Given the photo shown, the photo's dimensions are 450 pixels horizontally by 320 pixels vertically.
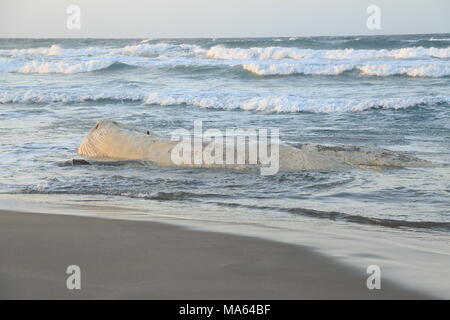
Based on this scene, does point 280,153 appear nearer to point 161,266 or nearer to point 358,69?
point 161,266

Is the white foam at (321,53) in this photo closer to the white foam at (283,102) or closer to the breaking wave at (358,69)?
the breaking wave at (358,69)

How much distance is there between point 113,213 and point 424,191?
306cm

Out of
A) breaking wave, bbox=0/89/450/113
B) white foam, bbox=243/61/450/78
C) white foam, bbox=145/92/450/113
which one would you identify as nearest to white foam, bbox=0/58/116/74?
white foam, bbox=243/61/450/78

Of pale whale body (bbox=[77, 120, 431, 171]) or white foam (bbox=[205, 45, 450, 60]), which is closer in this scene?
pale whale body (bbox=[77, 120, 431, 171])

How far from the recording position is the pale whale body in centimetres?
792

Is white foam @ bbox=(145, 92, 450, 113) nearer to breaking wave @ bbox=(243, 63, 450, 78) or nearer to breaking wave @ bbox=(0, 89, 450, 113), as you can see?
breaking wave @ bbox=(0, 89, 450, 113)

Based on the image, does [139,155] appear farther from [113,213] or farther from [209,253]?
[209,253]

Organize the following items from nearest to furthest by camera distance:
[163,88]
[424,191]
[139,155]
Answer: [424,191]
[139,155]
[163,88]

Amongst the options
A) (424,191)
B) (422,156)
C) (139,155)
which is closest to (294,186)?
(424,191)

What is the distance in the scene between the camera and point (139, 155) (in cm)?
827

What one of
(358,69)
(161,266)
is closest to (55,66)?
(358,69)

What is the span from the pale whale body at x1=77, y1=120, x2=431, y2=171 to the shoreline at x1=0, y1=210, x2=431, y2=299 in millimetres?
2699

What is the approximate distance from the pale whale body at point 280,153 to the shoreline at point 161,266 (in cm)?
270

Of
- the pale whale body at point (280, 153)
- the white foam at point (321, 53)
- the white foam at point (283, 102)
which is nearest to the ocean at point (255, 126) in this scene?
the white foam at point (283, 102)
